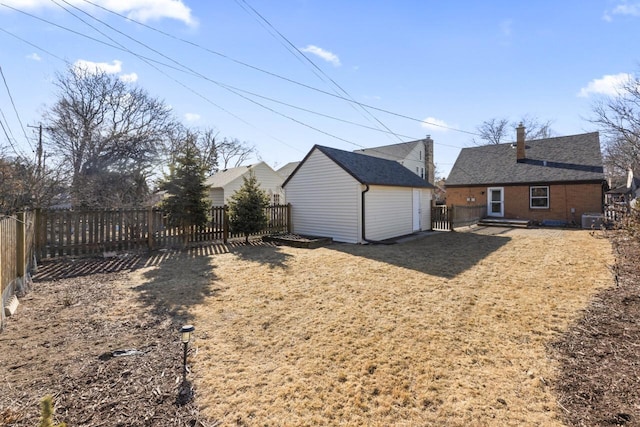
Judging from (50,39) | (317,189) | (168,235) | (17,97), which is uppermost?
(50,39)

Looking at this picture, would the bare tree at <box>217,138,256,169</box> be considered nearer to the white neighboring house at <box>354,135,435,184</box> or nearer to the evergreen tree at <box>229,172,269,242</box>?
the white neighboring house at <box>354,135,435,184</box>

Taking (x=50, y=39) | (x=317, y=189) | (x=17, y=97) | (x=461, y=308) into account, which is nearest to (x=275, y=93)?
(x=317, y=189)

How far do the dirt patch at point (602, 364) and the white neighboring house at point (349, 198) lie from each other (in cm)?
758

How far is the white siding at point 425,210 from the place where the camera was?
1616 centimetres

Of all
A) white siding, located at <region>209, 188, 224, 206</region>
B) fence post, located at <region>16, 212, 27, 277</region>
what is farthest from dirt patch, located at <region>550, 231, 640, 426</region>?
white siding, located at <region>209, 188, 224, 206</region>

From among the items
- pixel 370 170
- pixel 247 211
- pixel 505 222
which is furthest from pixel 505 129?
pixel 247 211

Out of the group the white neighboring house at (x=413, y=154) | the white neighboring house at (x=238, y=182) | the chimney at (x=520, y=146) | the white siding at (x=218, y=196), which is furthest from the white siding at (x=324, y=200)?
the white neighboring house at (x=413, y=154)

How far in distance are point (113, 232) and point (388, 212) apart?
403 inches

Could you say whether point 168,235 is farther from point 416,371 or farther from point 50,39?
point 416,371

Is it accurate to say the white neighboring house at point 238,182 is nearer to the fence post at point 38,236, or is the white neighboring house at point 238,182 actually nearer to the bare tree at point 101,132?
the bare tree at point 101,132

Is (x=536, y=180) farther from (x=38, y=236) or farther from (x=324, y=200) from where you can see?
(x=38, y=236)

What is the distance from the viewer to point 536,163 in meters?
19.9

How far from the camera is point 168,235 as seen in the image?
1025cm

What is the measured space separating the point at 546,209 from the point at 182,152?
20.8 m
